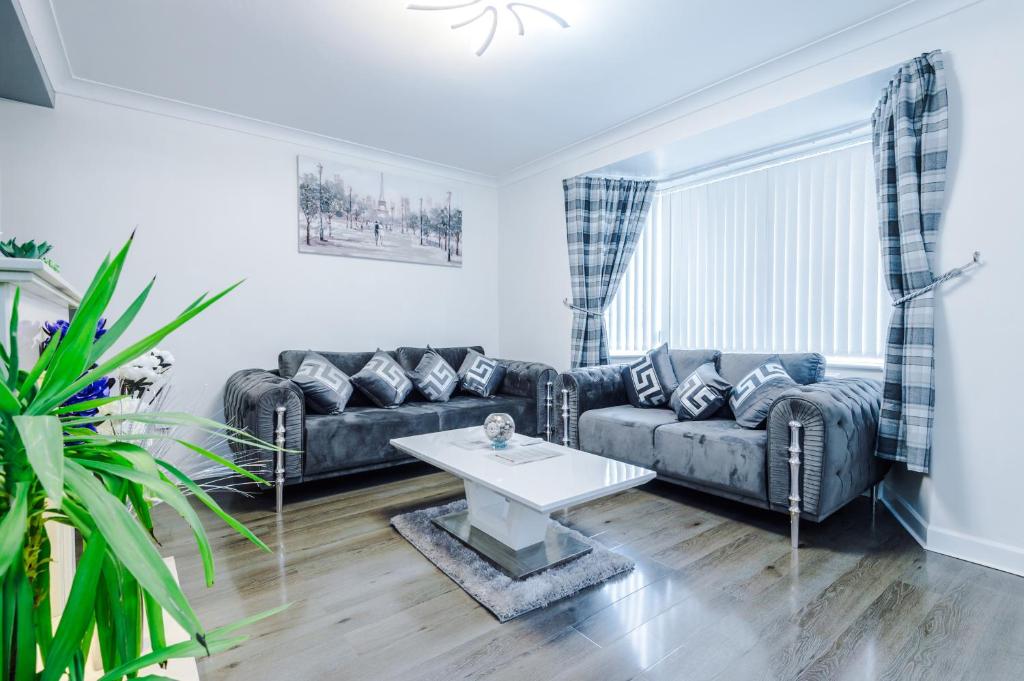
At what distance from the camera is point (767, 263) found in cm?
369

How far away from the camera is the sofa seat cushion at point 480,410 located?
146 inches

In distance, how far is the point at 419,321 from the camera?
475cm

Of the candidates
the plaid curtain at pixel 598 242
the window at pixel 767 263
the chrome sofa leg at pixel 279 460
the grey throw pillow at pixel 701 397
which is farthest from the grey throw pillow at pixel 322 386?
the window at pixel 767 263

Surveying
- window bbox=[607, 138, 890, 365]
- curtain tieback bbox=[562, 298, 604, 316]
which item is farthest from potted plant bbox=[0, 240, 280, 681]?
curtain tieback bbox=[562, 298, 604, 316]

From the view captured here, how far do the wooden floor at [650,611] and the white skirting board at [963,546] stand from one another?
0.22 ft

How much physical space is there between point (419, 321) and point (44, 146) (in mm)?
2799

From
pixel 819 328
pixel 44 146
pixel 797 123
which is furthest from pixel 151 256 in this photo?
pixel 819 328

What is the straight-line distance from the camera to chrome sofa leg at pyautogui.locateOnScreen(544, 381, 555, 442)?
4.04m

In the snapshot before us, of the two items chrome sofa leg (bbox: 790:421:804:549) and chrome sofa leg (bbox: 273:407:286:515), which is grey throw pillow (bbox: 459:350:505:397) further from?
chrome sofa leg (bbox: 790:421:804:549)

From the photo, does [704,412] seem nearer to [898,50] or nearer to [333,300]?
[898,50]

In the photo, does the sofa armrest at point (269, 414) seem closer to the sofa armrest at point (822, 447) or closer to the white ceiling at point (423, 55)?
the white ceiling at point (423, 55)

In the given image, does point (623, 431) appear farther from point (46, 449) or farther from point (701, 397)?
point (46, 449)

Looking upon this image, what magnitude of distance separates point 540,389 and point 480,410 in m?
0.56

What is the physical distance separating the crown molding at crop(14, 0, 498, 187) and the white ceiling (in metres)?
0.07
